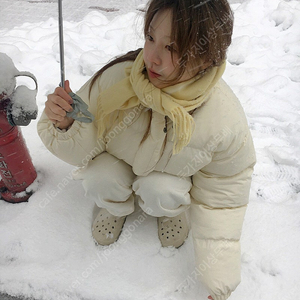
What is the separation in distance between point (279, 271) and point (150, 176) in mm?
568

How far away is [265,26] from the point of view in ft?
7.09

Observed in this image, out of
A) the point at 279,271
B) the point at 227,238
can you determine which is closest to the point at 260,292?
the point at 279,271

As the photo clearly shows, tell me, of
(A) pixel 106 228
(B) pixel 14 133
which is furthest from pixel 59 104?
(A) pixel 106 228

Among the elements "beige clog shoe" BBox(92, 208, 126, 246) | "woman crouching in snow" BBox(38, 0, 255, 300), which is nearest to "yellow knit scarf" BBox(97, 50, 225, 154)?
"woman crouching in snow" BBox(38, 0, 255, 300)

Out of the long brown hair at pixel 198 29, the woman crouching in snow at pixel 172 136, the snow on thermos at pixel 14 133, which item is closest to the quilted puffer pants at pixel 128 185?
the woman crouching in snow at pixel 172 136

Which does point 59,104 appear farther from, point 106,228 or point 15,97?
point 106,228

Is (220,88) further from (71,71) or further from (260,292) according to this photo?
(71,71)

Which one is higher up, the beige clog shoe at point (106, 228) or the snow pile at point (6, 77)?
the snow pile at point (6, 77)

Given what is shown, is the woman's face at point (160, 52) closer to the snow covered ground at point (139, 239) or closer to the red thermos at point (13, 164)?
the snow covered ground at point (139, 239)

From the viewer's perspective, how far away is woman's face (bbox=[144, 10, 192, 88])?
0.61 metres

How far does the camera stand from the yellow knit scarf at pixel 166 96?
2.26ft

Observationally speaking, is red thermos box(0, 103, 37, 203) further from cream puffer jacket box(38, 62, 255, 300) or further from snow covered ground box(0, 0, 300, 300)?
cream puffer jacket box(38, 62, 255, 300)

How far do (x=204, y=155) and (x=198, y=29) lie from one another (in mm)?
349

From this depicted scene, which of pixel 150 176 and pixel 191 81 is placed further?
pixel 150 176
